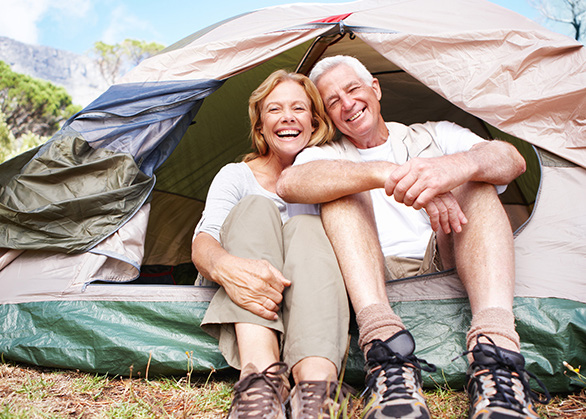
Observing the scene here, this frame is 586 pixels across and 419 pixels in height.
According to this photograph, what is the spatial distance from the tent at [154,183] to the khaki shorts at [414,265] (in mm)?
104

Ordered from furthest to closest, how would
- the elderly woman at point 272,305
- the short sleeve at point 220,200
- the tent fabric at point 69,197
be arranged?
the tent fabric at point 69,197
the short sleeve at point 220,200
the elderly woman at point 272,305

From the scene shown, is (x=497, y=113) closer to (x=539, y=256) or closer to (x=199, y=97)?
(x=539, y=256)

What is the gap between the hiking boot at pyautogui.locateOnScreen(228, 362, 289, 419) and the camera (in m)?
1.10

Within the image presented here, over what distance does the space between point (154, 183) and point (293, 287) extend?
2.73 ft

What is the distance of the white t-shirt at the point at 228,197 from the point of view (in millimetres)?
1627

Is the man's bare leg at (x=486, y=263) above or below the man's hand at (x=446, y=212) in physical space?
below

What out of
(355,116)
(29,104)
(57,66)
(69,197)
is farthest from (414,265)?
(57,66)

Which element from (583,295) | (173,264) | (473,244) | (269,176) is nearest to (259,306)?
(473,244)

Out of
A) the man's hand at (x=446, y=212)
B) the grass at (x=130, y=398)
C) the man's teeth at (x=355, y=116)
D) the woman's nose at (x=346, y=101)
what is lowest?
the grass at (x=130, y=398)

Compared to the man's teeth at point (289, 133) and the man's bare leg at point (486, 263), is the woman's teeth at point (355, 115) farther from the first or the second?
the man's bare leg at point (486, 263)

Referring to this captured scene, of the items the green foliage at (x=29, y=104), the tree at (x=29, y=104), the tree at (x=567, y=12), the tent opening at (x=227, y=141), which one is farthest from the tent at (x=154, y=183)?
the green foliage at (x=29, y=104)

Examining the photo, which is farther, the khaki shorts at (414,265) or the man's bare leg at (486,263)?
the khaki shorts at (414,265)

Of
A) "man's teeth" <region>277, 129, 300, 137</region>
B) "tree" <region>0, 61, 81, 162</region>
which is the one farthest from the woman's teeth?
"tree" <region>0, 61, 81, 162</region>

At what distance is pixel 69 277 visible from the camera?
1713mm
